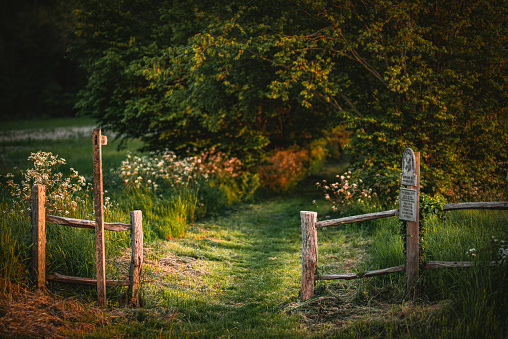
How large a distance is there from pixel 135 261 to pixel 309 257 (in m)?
2.47

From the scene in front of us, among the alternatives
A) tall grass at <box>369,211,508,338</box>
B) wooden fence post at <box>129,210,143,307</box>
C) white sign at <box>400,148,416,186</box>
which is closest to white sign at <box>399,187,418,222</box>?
white sign at <box>400,148,416,186</box>

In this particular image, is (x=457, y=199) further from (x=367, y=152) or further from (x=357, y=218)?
(x=357, y=218)

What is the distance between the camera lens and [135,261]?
571 cm

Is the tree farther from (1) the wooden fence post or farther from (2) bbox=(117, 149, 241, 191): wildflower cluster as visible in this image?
(1) the wooden fence post

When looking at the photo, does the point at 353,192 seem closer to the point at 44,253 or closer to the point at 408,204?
the point at 408,204

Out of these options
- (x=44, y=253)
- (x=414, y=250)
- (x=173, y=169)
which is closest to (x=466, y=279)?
(x=414, y=250)

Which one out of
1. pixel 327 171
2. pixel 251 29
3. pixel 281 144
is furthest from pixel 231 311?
pixel 327 171

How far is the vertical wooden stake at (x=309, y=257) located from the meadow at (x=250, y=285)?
0.54 feet

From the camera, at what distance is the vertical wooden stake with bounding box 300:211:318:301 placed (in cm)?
591

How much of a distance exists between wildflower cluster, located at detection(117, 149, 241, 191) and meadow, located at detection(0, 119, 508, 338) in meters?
1.28

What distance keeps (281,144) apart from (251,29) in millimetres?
8072

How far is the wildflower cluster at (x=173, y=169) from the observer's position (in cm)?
1136

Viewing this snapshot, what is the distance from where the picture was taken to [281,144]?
17984 millimetres

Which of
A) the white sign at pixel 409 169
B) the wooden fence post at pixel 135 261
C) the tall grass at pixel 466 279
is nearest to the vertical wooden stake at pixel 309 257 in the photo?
the tall grass at pixel 466 279
